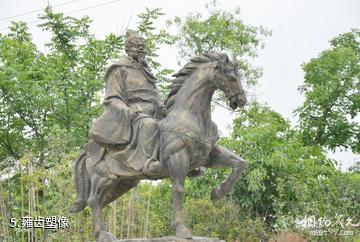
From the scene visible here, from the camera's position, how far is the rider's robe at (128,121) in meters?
7.89

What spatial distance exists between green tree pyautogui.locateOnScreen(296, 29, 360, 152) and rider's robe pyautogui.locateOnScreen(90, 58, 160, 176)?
15164 millimetres

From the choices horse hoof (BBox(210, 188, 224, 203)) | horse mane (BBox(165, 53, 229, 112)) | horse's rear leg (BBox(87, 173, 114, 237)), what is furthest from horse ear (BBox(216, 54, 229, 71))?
horse's rear leg (BBox(87, 173, 114, 237))

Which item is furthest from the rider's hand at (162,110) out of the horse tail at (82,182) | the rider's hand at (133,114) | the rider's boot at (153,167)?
the horse tail at (82,182)

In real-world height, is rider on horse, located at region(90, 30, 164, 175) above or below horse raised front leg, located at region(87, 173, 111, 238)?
above

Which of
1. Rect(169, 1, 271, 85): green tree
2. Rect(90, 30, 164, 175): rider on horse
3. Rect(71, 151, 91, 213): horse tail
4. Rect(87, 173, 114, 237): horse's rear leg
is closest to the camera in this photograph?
Rect(90, 30, 164, 175): rider on horse

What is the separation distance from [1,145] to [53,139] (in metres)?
3.17

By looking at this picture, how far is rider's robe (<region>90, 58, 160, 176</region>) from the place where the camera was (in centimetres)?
789

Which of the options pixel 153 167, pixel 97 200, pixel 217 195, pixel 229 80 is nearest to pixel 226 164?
pixel 217 195

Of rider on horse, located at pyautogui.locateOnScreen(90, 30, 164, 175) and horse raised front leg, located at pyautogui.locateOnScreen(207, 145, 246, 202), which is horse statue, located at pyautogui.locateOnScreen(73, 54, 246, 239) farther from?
rider on horse, located at pyautogui.locateOnScreen(90, 30, 164, 175)

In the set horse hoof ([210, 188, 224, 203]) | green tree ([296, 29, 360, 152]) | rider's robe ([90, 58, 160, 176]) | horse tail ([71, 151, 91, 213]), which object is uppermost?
green tree ([296, 29, 360, 152])

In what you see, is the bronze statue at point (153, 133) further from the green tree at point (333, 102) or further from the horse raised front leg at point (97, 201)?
the green tree at point (333, 102)

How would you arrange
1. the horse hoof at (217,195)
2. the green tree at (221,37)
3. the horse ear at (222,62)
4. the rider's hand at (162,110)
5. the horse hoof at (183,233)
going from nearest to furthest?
the horse hoof at (183,233), the horse ear at (222,62), the horse hoof at (217,195), the rider's hand at (162,110), the green tree at (221,37)

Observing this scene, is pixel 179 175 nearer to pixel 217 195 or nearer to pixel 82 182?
pixel 217 195

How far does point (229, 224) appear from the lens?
43.9 feet
